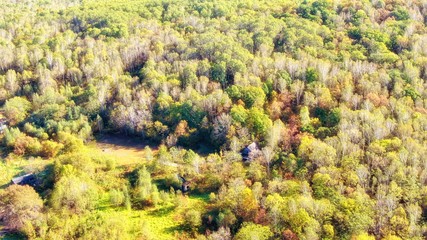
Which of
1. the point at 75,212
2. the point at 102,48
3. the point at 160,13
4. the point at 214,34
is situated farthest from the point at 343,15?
the point at 75,212

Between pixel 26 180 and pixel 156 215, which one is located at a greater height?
pixel 26 180

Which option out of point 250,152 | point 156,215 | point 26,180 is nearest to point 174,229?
point 156,215

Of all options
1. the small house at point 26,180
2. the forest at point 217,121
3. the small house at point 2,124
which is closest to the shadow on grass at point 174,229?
the forest at point 217,121

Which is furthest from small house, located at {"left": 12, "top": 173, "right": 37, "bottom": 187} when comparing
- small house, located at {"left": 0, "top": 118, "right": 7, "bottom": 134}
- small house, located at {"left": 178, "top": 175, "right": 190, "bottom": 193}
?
small house, located at {"left": 178, "top": 175, "right": 190, "bottom": 193}

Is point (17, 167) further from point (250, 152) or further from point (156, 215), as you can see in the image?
point (250, 152)

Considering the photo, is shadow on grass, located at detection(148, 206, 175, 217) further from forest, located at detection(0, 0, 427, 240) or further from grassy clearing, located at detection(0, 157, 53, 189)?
grassy clearing, located at detection(0, 157, 53, 189)

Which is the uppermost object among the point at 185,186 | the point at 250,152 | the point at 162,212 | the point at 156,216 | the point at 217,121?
the point at 217,121
